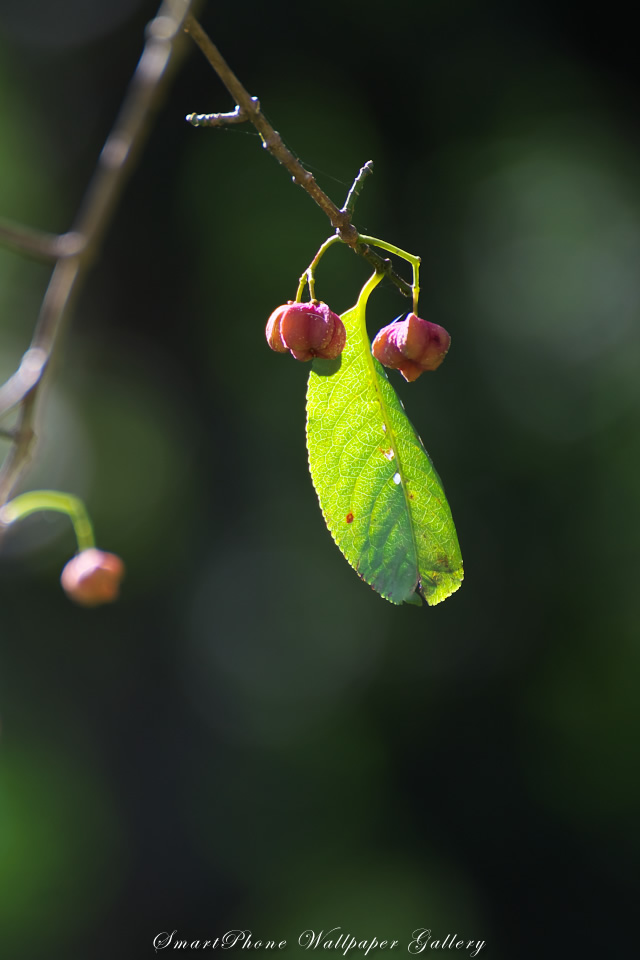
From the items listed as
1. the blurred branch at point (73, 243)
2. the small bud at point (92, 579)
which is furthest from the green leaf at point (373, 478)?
the small bud at point (92, 579)

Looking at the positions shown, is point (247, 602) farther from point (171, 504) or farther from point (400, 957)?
point (400, 957)

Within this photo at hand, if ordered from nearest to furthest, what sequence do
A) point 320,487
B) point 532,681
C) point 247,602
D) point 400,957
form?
point 320,487 < point 400,957 < point 532,681 < point 247,602

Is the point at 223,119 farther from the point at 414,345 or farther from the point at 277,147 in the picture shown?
the point at 414,345

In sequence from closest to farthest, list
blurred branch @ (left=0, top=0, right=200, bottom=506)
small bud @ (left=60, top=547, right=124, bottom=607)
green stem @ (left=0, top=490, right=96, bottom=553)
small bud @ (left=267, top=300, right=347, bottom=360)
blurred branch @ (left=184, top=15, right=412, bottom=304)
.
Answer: blurred branch @ (left=184, top=15, right=412, bottom=304) → small bud @ (left=267, top=300, right=347, bottom=360) → blurred branch @ (left=0, top=0, right=200, bottom=506) → green stem @ (left=0, top=490, right=96, bottom=553) → small bud @ (left=60, top=547, right=124, bottom=607)

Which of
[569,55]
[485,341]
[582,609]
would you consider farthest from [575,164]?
[582,609]

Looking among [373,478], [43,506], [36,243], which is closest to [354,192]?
[373,478]

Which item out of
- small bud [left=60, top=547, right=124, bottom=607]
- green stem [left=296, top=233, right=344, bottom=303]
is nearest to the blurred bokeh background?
small bud [left=60, top=547, right=124, bottom=607]

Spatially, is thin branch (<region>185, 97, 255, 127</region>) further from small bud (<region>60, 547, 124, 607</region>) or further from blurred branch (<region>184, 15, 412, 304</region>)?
small bud (<region>60, 547, 124, 607</region>)
